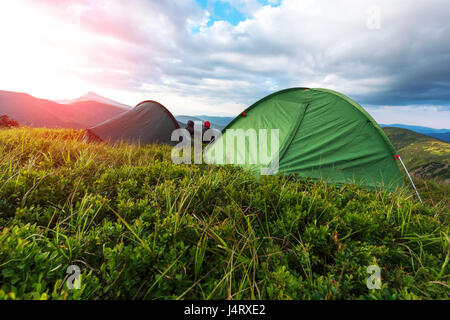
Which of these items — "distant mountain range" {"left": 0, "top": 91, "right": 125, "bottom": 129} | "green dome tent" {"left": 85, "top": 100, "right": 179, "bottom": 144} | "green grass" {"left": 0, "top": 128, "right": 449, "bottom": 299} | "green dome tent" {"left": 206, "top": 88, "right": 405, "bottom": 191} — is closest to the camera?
"green grass" {"left": 0, "top": 128, "right": 449, "bottom": 299}

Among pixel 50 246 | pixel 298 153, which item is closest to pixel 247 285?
pixel 50 246

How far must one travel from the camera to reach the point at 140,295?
1471 mm

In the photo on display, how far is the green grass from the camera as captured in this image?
1479 millimetres

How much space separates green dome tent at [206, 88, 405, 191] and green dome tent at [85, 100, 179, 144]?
3.75 metres

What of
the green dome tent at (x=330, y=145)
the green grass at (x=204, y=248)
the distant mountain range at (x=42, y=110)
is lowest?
the green grass at (x=204, y=248)

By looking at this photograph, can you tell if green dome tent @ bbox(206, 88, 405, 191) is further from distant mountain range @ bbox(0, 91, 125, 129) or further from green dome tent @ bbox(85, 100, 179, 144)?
distant mountain range @ bbox(0, 91, 125, 129)

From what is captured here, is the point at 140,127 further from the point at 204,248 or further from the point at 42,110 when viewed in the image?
the point at 42,110

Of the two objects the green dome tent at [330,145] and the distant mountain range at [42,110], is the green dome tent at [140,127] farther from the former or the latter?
the distant mountain range at [42,110]

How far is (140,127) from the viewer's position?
27.4 feet

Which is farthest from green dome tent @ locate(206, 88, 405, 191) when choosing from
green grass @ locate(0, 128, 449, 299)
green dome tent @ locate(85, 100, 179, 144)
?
green dome tent @ locate(85, 100, 179, 144)

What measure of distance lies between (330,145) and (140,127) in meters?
7.12

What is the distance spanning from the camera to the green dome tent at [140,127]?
24.9ft

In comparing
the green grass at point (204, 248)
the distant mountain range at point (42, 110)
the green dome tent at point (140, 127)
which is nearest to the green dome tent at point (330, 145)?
the green grass at point (204, 248)

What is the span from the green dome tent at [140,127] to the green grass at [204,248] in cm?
Answer: 461
